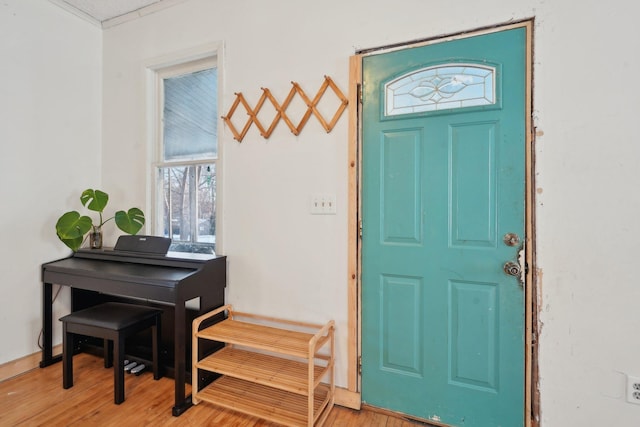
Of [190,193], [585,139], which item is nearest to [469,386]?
[585,139]

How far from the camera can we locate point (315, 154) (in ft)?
5.87

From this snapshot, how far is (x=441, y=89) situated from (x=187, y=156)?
6.01ft

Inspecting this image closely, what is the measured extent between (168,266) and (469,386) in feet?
5.90

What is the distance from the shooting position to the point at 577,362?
4.36 feet

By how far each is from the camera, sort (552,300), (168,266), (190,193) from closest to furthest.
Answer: (552,300)
(168,266)
(190,193)

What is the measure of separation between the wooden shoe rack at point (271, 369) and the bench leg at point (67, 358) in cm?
80

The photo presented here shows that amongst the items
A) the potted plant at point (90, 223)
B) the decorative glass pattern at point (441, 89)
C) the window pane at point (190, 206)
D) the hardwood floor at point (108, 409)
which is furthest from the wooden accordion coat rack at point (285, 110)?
the hardwood floor at point (108, 409)

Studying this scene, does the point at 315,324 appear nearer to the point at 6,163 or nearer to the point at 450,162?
the point at 450,162

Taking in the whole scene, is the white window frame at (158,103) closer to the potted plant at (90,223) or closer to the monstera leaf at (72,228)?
the potted plant at (90,223)

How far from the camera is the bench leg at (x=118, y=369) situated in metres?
1.66

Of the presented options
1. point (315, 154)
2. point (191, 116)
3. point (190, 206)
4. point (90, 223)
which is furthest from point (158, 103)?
point (315, 154)

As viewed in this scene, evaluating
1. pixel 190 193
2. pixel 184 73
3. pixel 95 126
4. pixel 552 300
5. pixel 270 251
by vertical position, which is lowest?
pixel 552 300

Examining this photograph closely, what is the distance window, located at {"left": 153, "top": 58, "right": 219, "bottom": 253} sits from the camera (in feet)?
7.31

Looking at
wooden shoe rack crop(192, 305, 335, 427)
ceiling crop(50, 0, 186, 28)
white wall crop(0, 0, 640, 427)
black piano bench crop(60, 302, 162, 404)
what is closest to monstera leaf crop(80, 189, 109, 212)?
white wall crop(0, 0, 640, 427)
